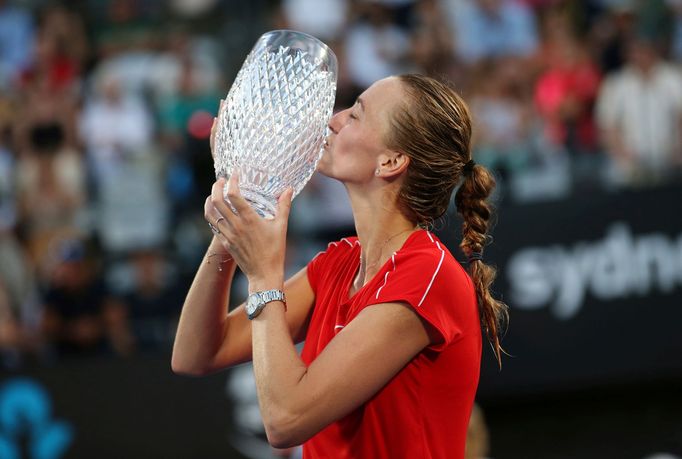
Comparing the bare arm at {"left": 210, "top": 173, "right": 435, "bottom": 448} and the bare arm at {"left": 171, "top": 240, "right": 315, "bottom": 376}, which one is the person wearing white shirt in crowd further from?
the bare arm at {"left": 210, "top": 173, "right": 435, "bottom": 448}

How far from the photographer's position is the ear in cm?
215

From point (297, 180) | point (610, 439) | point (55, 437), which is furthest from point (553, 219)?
point (297, 180)

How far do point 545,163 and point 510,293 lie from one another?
2.59ft

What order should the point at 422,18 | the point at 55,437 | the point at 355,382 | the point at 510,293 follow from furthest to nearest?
the point at 422,18 < the point at 510,293 < the point at 55,437 < the point at 355,382

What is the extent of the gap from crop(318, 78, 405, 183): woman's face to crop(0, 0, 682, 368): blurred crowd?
2933 mm

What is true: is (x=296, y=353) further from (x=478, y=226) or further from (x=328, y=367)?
(x=478, y=226)

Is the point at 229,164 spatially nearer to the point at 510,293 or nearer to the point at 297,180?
the point at 297,180

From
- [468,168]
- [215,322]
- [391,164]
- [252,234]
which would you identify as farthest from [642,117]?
[252,234]

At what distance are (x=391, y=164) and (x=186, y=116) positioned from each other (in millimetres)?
4438

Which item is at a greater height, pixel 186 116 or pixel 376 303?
pixel 376 303

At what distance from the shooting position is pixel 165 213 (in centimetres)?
570

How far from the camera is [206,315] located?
2289 mm

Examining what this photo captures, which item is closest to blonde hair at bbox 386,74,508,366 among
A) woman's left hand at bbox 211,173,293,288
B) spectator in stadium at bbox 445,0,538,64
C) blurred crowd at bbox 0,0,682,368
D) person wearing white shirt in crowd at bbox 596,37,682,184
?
woman's left hand at bbox 211,173,293,288

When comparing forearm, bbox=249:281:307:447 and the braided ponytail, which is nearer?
forearm, bbox=249:281:307:447
